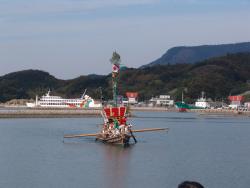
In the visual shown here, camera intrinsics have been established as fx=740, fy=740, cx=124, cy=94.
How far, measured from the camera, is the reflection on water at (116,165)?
29.6m

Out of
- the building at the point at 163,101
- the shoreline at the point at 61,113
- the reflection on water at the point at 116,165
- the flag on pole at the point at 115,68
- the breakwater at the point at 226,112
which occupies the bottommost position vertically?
the reflection on water at the point at 116,165

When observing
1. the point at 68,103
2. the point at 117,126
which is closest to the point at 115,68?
the point at 117,126

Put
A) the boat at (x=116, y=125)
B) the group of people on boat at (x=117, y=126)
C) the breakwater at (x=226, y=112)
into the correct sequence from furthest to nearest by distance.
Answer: the breakwater at (x=226, y=112) → the group of people on boat at (x=117, y=126) → the boat at (x=116, y=125)

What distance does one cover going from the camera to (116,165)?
36125mm

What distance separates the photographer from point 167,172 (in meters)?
33.0

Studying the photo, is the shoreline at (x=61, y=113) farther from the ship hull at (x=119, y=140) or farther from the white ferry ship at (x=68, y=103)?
the ship hull at (x=119, y=140)

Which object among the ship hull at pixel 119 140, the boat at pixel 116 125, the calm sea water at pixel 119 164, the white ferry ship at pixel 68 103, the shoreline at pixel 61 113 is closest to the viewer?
the calm sea water at pixel 119 164

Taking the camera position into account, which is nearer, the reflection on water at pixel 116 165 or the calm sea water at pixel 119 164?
the calm sea water at pixel 119 164

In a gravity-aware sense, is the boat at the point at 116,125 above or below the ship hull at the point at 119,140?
above

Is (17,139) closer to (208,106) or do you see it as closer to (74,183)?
(74,183)

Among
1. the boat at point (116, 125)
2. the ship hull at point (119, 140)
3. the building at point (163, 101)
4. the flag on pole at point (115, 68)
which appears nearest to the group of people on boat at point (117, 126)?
the boat at point (116, 125)

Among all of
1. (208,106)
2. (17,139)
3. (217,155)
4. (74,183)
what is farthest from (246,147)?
(208,106)

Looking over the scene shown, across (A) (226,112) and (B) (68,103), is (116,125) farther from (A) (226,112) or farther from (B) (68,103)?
(B) (68,103)

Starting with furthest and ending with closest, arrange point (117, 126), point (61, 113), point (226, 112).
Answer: point (226, 112)
point (61, 113)
point (117, 126)
